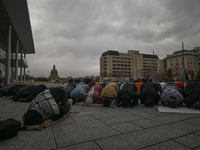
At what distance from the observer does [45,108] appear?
3172 millimetres

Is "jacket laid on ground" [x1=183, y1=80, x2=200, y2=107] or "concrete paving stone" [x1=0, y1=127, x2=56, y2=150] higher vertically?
"jacket laid on ground" [x1=183, y1=80, x2=200, y2=107]

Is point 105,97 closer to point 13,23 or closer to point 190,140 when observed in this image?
point 190,140

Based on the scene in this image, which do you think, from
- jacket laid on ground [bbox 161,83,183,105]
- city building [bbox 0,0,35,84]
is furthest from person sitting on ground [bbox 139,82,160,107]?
city building [bbox 0,0,35,84]

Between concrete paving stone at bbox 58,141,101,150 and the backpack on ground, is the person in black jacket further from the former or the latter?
the backpack on ground

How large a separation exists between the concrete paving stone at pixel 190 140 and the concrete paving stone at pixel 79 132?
1.14 meters

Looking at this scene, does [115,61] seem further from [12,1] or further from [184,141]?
[184,141]

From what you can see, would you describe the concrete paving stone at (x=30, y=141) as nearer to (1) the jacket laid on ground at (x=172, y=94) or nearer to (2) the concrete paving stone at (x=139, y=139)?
(2) the concrete paving stone at (x=139, y=139)

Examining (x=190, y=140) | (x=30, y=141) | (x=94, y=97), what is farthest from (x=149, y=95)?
(x=30, y=141)

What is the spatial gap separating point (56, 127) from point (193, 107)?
5.03 m

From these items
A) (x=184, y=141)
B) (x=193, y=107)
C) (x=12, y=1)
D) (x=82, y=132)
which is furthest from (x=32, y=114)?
(x=12, y=1)

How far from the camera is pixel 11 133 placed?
243cm

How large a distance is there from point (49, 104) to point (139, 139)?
2159 mm

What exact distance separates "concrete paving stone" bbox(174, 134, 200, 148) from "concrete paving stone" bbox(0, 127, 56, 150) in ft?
7.11

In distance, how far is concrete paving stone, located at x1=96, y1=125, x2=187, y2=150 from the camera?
7.02 feet
